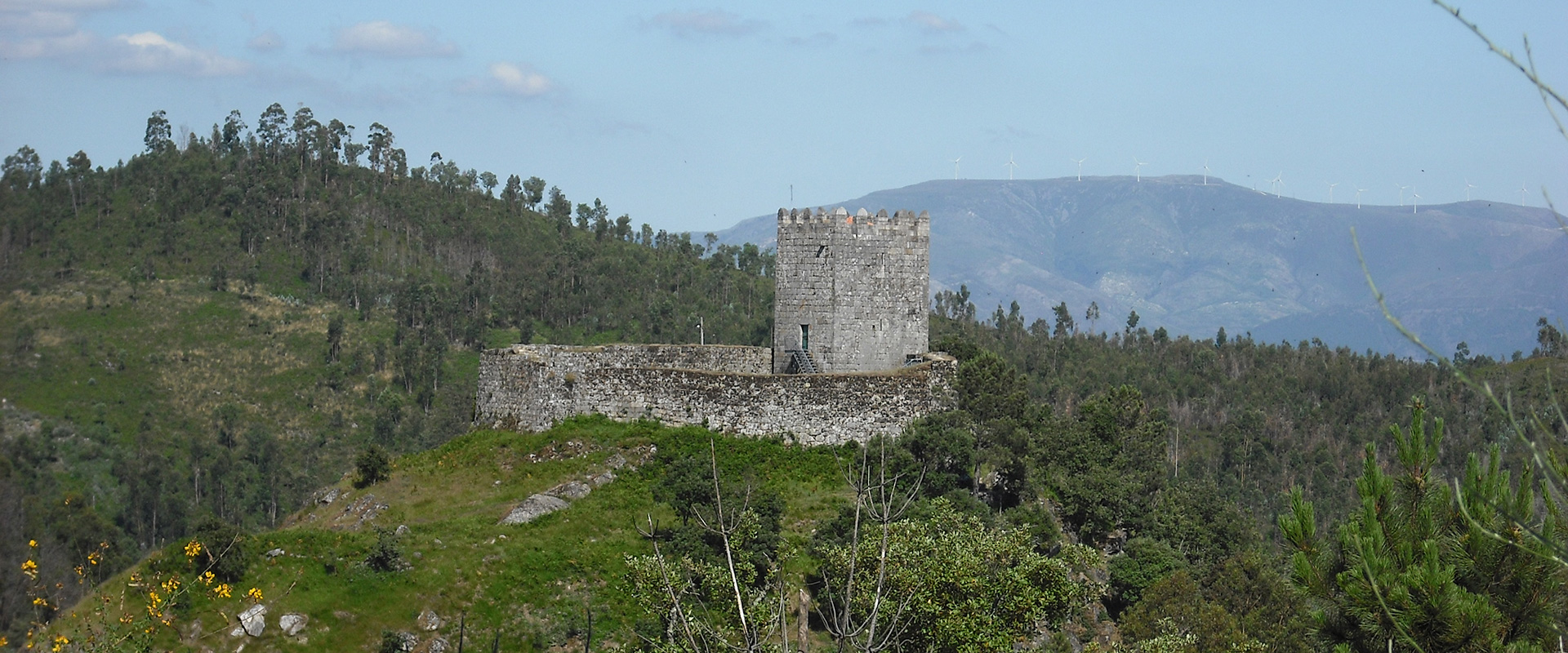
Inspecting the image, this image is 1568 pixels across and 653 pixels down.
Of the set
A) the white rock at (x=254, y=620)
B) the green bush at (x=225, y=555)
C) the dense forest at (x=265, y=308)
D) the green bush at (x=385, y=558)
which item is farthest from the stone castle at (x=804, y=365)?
the dense forest at (x=265, y=308)

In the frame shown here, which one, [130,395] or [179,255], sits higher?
[179,255]

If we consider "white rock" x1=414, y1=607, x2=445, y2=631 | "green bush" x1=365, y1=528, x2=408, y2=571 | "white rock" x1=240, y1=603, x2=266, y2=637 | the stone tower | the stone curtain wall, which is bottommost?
"white rock" x1=414, y1=607, x2=445, y2=631

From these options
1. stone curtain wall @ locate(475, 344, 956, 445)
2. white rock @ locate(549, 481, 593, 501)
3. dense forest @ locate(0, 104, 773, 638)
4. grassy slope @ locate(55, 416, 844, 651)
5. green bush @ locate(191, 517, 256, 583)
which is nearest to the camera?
green bush @ locate(191, 517, 256, 583)

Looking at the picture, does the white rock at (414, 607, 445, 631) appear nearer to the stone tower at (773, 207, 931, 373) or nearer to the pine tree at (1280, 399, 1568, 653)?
the stone tower at (773, 207, 931, 373)

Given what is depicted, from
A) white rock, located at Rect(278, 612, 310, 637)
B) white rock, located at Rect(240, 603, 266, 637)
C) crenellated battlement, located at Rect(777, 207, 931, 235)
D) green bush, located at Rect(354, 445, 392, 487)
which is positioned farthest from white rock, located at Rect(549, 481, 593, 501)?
crenellated battlement, located at Rect(777, 207, 931, 235)

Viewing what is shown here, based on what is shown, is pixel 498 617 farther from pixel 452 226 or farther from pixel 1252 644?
pixel 452 226

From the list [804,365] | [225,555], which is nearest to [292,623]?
[225,555]

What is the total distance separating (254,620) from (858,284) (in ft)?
61.2

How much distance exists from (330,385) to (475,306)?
19391 mm

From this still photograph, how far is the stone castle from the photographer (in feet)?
116

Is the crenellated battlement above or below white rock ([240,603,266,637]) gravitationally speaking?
above

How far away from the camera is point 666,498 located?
31516mm

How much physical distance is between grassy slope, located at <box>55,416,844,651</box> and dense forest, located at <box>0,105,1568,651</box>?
0.99m

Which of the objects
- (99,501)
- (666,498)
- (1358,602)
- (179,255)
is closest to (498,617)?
(666,498)
